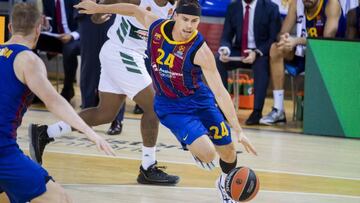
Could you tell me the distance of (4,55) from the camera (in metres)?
5.32

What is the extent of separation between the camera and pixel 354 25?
10992 millimetres

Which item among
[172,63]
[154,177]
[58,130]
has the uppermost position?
[172,63]

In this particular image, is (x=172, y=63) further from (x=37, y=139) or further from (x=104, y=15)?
(x=37, y=139)

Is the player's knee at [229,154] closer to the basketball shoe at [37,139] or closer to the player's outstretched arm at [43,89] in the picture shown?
the basketball shoe at [37,139]

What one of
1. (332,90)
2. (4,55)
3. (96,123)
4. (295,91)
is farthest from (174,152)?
(4,55)

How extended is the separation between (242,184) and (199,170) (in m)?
1.97

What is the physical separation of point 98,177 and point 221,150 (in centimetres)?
150

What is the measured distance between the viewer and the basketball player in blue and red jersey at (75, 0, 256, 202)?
22.4 ft

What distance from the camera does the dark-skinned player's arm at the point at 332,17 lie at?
10867 mm

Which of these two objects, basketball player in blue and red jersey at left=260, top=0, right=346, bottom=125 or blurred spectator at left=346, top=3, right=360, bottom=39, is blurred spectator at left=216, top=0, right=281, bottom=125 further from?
blurred spectator at left=346, top=3, right=360, bottom=39

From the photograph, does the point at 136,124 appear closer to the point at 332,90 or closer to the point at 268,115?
the point at 268,115

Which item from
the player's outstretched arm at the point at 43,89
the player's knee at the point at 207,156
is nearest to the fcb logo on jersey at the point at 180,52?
the player's knee at the point at 207,156

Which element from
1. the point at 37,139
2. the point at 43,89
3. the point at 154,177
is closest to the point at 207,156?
the point at 154,177

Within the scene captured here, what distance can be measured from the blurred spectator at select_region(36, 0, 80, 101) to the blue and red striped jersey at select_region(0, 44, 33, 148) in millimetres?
6597
